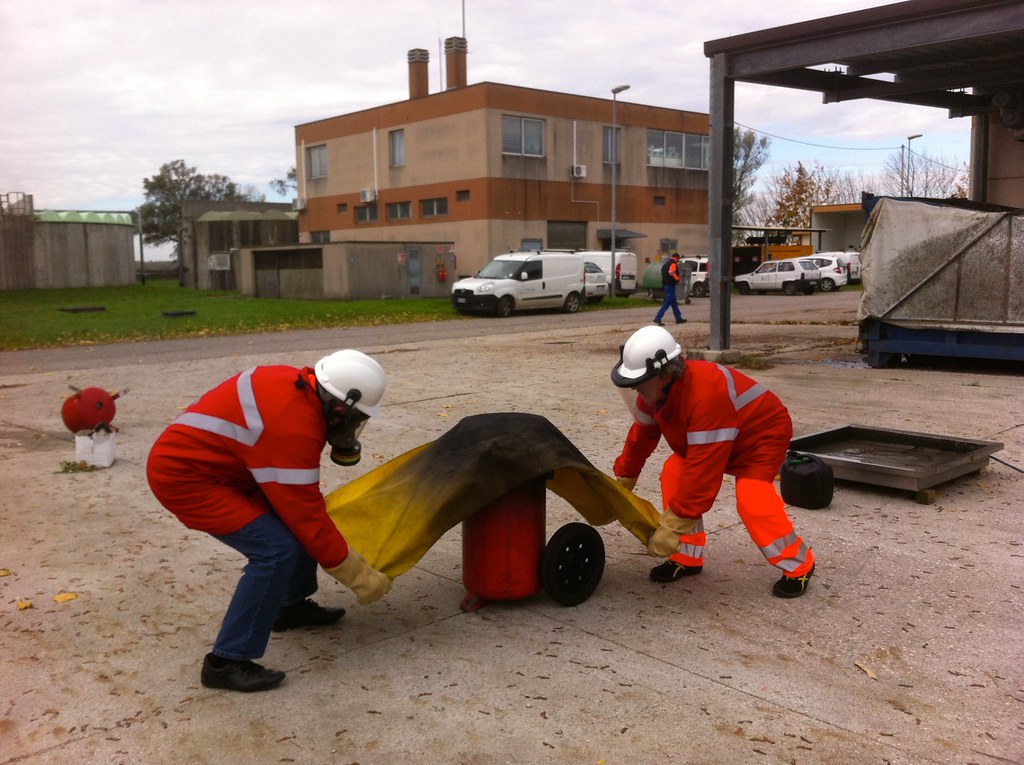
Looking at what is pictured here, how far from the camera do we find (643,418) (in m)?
5.00

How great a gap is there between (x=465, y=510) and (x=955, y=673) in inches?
86.8

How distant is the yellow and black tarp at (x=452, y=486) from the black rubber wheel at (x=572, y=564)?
219 mm

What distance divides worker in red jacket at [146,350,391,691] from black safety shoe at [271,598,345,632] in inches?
24.1

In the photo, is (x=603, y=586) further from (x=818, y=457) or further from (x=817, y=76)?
(x=817, y=76)

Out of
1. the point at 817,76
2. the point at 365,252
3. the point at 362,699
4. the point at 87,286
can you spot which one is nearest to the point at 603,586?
the point at 362,699

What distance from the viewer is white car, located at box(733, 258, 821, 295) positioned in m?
39.1

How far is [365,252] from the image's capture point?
35.5m

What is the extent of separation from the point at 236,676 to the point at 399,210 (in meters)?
43.4

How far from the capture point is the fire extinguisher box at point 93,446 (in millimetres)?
7926

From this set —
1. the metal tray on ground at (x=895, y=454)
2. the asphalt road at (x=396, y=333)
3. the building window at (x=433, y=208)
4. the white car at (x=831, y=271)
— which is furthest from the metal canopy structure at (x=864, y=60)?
the building window at (x=433, y=208)

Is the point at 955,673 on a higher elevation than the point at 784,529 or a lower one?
lower

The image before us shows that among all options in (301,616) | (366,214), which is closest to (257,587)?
(301,616)

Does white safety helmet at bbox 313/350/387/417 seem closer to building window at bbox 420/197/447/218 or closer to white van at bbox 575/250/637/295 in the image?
white van at bbox 575/250/637/295

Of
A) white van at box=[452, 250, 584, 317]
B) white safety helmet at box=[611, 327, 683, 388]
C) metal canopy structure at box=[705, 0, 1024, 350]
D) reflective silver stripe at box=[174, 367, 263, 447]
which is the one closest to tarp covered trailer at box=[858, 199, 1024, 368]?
metal canopy structure at box=[705, 0, 1024, 350]
